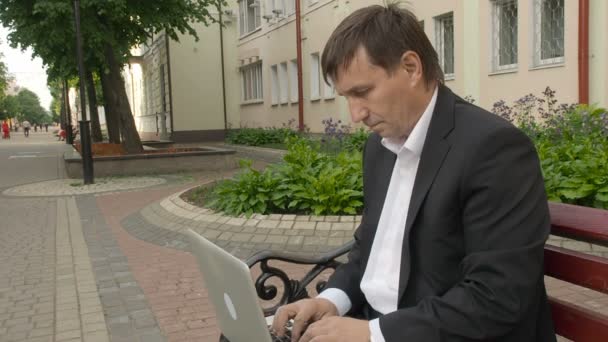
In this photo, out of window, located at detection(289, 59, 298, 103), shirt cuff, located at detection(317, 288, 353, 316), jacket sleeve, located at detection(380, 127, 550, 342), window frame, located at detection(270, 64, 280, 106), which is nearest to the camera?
jacket sleeve, located at detection(380, 127, 550, 342)

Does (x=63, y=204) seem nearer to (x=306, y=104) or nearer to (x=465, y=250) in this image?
(x=465, y=250)

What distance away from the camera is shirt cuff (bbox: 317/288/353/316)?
6.86ft

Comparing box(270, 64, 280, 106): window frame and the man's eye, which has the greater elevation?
box(270, 64, 280, 106): window frame

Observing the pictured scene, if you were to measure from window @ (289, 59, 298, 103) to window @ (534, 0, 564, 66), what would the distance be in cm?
1235

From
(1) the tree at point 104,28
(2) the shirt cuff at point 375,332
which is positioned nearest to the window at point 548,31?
(1) the tree at point 104,28

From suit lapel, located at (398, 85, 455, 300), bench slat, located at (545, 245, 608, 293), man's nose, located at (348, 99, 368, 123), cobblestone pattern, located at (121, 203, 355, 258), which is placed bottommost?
cobblestone pattern, located at (121, 203, 355, 258)

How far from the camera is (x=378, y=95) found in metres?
1.68

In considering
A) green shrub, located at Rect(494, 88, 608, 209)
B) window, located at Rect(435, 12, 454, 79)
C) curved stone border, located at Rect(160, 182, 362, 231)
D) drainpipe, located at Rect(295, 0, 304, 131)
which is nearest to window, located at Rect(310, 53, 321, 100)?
drainpipe, located at Rect(295, 0, 304, 131)

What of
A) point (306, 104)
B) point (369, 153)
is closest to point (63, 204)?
point (369, 153)

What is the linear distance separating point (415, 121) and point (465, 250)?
0.38 meters

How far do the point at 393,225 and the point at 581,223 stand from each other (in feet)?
1.75

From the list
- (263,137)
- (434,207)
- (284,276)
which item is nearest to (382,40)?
(434,207)

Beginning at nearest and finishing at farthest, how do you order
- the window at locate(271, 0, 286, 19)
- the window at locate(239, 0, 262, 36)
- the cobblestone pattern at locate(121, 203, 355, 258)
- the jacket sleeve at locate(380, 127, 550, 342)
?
the jacket sleeve at locate(380, 127, 550, 342) < the cobblestone pattern at locate(121, 203, 355, 258) < the window at locate(271, 0, 286, 19) < the window at locate(239, 0, 262, 36)

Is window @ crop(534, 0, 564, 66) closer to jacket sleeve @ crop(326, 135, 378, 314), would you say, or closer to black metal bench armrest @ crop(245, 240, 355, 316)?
black metal bench armrest @ crop(245, 240, 355, 316)
